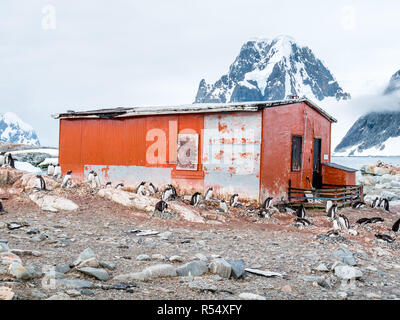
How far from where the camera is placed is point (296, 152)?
1441 cm

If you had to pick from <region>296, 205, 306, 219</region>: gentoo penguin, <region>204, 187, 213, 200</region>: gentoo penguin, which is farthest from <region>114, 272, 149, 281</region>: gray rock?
<region>296, 205, 306, 219</region>: gentoo penguin

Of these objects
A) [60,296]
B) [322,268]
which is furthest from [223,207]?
[60,296]

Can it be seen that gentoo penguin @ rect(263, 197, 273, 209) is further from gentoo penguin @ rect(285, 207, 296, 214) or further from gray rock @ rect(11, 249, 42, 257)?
gray rock @ rect(11, 249, 42, 257)

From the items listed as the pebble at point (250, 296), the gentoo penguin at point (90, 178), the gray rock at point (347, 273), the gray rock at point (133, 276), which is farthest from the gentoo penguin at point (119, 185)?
the pebble at point (250, 296)

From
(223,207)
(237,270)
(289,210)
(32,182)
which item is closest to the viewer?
(237,270)

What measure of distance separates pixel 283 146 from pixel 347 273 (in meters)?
8.63

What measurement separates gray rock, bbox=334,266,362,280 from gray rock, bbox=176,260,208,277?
6.58 ft

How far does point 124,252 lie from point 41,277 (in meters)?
2.03

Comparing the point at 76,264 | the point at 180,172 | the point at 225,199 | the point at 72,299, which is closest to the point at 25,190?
the point at 180,172

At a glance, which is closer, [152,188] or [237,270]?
[237,270]

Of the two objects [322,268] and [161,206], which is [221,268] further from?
[161,206]

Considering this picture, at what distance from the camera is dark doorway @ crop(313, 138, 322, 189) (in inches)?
643

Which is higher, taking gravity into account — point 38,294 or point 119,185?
point 119,185
